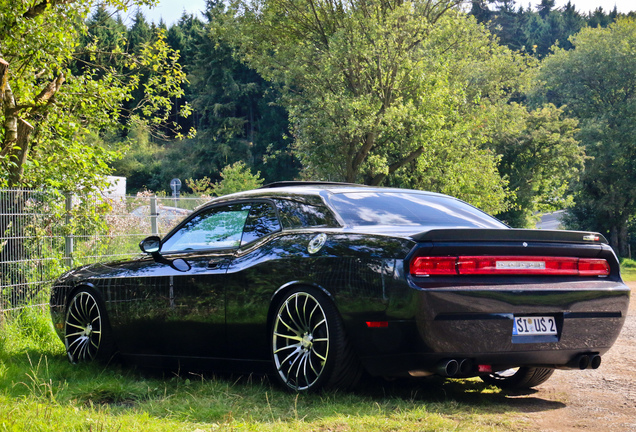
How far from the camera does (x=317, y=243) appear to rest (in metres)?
4.90

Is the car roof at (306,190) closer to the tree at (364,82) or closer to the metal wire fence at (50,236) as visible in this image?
the metal wire fence at (50,236)

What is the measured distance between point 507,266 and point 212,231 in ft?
7.84

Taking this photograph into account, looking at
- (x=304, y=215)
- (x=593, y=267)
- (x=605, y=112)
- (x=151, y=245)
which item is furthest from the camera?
(x=605, y=112)

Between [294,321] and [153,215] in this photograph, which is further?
[153,215]

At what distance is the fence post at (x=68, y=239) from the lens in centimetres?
934

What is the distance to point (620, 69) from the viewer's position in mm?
46750

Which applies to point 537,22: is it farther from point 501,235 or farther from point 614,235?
point 501,235

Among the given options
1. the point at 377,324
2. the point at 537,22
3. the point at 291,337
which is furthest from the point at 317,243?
the point at 537,22

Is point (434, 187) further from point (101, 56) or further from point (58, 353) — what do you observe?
point (58, 353)

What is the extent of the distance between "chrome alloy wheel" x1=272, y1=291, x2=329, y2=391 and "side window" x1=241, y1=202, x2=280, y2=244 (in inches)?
26.8

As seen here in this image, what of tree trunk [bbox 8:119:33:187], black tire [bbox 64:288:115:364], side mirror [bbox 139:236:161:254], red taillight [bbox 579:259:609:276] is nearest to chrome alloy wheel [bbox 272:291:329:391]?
side mirror [bbox 139:236:161:254]

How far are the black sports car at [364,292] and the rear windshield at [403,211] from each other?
0.02m

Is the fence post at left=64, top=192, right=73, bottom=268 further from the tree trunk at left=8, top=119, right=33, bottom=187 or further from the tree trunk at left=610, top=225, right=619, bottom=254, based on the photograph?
the tree trunk at left=610, top=225, right=619, bottom=254

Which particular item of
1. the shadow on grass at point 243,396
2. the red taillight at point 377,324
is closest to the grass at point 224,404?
the shadow on grass at point 243,396
